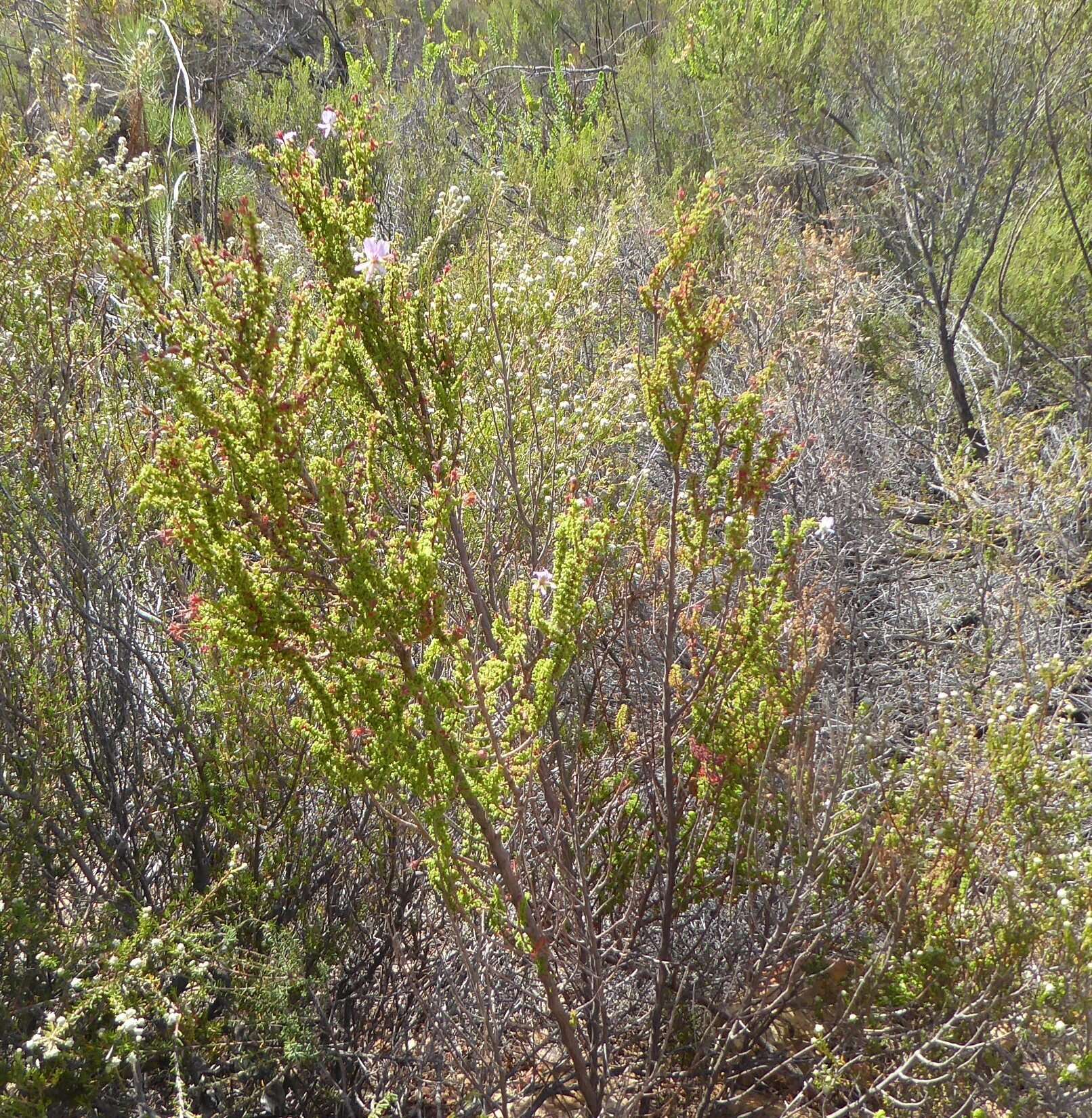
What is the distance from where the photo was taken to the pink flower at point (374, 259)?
1752mm

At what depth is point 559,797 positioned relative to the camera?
7.43 ft

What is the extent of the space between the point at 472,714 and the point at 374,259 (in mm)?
1052

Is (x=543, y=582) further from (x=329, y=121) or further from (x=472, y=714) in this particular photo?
(x=329, y=121)

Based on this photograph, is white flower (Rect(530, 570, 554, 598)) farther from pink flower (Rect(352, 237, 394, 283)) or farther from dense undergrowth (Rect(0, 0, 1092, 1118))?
pink flower (Rect(352, 237, 394, 283))

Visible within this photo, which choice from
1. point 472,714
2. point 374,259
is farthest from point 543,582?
point 374,259

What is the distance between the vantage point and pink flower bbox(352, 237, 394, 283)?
175 centimetres

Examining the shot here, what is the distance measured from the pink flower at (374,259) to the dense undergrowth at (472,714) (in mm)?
11

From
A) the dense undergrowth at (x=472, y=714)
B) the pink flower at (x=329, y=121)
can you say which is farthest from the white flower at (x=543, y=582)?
the pink flower at (x=329, y=121)

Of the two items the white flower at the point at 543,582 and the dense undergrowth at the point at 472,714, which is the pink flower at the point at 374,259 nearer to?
the dense undergrowth at the point at 472,714

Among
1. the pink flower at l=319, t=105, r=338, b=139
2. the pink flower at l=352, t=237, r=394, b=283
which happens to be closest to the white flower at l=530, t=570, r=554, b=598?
the pink flower at l=352, t=237, r=394, b=283

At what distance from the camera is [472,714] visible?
219 centimetres

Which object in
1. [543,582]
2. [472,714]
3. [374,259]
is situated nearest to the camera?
Result: [374,259]

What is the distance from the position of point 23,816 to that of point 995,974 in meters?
2.33

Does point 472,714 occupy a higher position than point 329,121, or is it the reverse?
point 329,121
